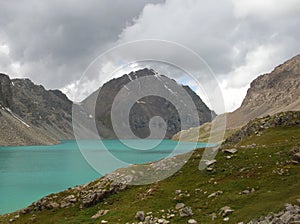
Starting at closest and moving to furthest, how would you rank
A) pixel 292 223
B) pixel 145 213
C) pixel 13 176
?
pixel 292 223, pixel 145 213, pixel 13 176

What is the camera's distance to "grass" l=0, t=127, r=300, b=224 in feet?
69.5

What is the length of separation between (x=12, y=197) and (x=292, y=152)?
53014 mm

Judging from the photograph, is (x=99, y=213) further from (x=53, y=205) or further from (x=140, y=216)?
(x=53, y=205)

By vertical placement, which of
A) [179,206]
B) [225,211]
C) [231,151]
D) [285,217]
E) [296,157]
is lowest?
[285,217]

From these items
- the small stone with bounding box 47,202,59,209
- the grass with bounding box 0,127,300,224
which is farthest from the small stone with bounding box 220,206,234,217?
the small stone with bounding box 47,202,59,209

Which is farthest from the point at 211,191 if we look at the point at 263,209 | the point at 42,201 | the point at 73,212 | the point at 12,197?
the point at 12,197

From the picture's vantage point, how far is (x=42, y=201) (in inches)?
1251

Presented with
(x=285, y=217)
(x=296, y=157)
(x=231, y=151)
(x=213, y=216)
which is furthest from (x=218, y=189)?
(x=285, y=217)

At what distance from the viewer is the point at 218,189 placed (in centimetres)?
2517

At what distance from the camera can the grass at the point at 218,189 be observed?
69.5 feet

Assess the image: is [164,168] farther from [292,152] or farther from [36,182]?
[36,182]

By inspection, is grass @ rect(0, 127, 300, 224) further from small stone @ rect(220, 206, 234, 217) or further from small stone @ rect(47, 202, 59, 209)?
small stone @ rect(47, 202, 59, 209)

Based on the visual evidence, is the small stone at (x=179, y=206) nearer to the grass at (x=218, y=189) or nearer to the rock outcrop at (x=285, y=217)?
the grass at (x=218, y=189)

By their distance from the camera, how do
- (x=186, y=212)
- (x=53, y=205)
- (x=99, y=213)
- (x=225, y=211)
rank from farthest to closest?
(x=53, y=205)
(x=99, y=213)
(x=186, y=212)
(x=225, y=211)
